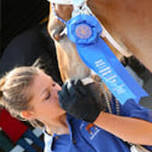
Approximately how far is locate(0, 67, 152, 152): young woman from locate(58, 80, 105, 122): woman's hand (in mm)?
24

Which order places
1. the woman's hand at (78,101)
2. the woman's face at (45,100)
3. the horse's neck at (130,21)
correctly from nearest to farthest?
the horse's neck at (130,21)
the woman's hand at (78,101)
the woman's face at (45,100)

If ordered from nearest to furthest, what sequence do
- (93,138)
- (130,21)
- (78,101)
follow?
(130,21) → (78,101) → (93,138)

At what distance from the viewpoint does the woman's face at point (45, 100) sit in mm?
898

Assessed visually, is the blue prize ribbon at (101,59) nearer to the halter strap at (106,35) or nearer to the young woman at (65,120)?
the halter strap at (106,35)

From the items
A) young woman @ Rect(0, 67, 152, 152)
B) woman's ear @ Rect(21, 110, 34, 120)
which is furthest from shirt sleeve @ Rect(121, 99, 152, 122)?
woman's ear @ Rect(21, 110, 34, 120)

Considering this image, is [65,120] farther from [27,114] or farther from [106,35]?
[106,35]

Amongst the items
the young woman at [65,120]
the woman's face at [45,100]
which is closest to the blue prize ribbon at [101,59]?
the young woman at [65,120]

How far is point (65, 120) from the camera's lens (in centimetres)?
97

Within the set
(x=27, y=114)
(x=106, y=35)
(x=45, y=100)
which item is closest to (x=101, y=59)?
(x=106, y=35)

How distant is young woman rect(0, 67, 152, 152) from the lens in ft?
2.77

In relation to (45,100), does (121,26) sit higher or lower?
higher

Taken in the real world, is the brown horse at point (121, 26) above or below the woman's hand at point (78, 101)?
above

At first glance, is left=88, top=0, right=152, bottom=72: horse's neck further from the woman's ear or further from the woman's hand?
the woman's ear

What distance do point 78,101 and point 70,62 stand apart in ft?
0.37
